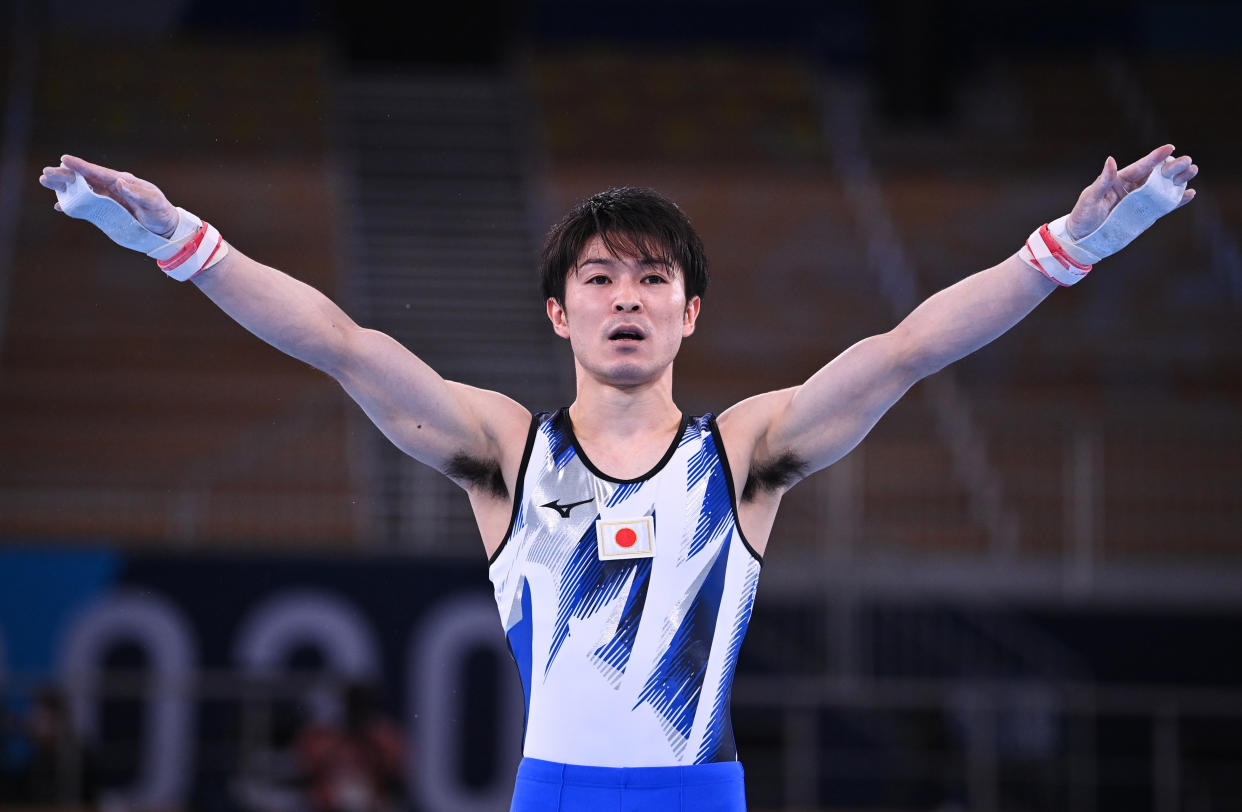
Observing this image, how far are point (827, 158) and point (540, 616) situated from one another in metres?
16.7

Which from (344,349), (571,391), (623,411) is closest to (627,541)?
(623,411)

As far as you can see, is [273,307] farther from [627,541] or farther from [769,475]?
[769,475]

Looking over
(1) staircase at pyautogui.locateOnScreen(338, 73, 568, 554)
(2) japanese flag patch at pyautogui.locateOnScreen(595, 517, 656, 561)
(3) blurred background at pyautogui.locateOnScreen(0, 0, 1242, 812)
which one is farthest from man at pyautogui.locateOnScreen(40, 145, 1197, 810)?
(1) staircase at pyautogui.locateOnScreen(338, 73, 568, 554)

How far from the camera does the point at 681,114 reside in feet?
69.2

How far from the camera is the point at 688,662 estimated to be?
397 cm

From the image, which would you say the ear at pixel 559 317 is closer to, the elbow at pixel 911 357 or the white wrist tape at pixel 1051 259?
the elbow at pixel 911 357

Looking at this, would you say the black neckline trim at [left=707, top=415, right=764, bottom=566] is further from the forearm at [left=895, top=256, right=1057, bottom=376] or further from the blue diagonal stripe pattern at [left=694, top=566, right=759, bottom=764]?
the forearm at [left=895, top=256, right=1057, bottom=376]

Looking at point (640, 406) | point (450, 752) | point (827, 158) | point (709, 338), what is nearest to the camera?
point (640, 406)

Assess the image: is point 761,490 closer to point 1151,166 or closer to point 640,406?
point 640,406

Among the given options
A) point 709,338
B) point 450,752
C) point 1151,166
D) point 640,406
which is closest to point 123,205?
point 640,406

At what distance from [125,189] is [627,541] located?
58.7 inches

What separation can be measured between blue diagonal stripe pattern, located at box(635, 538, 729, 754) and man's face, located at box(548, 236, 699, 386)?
53cm

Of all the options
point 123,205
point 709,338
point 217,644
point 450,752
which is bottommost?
point 450,752

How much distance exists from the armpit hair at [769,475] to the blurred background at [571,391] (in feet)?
24.1
